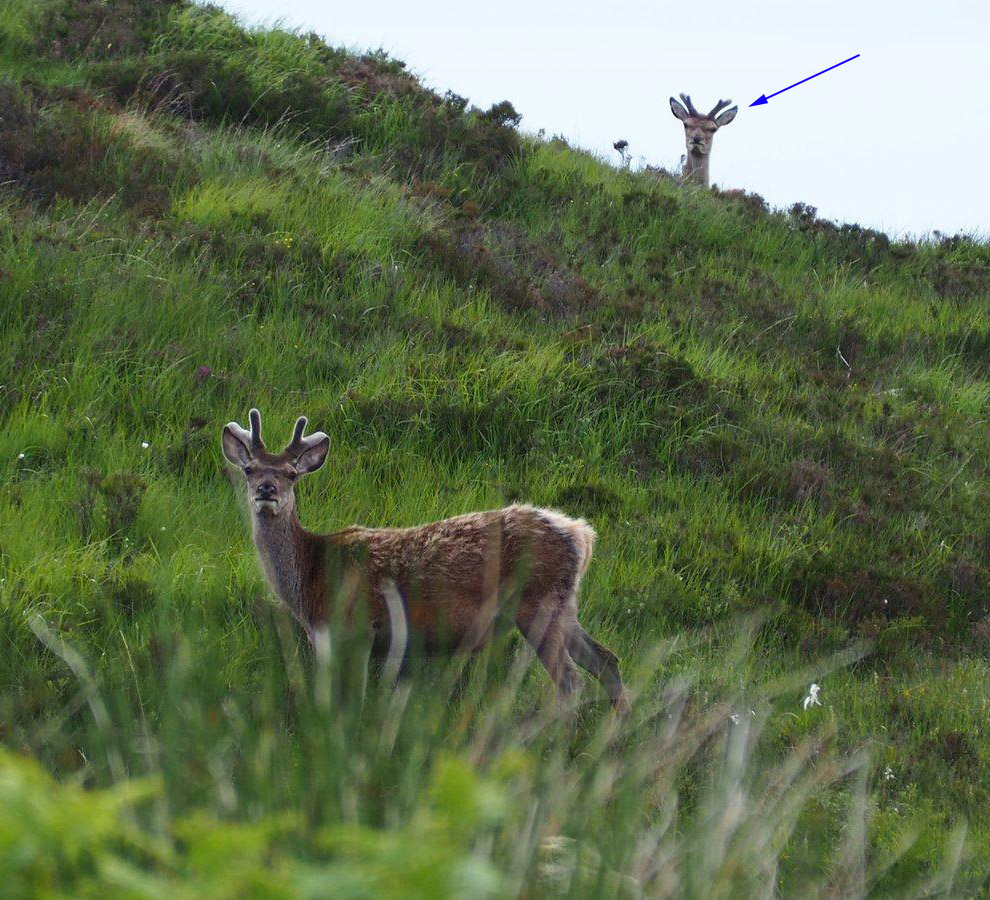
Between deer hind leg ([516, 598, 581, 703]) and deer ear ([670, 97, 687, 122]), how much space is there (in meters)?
14.5

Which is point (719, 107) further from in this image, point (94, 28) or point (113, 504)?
point (113, 504)

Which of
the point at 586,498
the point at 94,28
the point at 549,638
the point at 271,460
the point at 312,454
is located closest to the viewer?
the point at 549,638

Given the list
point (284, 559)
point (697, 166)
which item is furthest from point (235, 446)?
point (697, 166)

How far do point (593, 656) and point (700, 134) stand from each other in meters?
13.5

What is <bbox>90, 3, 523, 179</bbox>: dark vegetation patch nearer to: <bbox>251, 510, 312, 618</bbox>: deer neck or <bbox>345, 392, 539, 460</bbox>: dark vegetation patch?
<bbox>345, 392, 539, 460</bbox>: dark vegetation patch

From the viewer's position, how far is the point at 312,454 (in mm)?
7816

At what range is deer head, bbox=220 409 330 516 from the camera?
7539mm

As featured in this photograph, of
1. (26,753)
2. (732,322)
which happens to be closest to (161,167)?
(732,322)

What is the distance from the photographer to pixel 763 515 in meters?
9.80

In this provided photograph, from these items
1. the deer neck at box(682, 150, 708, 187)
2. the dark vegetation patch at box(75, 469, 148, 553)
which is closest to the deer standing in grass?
the dark vegetation patch at box(75, 469, 148, 553)

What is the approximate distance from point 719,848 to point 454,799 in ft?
5.10

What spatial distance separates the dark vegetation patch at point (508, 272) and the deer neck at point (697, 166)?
20.7ft

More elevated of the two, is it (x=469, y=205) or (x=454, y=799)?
(x=469, y=205)

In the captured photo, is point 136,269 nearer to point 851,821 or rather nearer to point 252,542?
point 252,542
